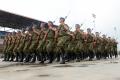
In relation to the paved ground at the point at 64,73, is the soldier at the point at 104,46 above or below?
above

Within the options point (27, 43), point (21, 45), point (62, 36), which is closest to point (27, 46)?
point (27, 43)

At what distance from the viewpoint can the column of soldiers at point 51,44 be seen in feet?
50.6

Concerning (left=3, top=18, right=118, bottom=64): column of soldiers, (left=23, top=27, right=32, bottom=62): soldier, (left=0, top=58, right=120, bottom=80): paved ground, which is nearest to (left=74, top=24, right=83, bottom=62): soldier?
(left=3, top=18, right=118, bottom=64): column of soldiers

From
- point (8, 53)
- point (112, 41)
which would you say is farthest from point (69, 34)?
point (112, 41)

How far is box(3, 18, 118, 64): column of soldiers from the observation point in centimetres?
1544

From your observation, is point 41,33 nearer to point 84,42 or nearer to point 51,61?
point 51,61

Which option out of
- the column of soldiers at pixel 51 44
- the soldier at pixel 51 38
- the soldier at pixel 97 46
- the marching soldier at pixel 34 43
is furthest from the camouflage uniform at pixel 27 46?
the soldier at pixel 97 46

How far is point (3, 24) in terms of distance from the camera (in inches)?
1070

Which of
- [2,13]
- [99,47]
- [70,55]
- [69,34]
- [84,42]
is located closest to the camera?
[69,34]

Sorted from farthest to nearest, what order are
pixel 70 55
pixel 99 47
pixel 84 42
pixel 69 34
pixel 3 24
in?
1. pixel 3 24
2. pixel 99 47
3. pixel 84 42
4. pixel 70 55
5. pixel 69 34

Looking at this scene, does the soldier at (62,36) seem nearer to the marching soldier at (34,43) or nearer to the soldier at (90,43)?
the marching soldier at (34,43)

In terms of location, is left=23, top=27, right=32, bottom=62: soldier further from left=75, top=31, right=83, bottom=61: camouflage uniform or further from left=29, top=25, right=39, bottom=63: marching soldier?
left=75, top=31, right=83, bottom=61: camouflage uniform

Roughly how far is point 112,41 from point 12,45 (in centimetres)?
868

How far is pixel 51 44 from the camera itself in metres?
15.5
